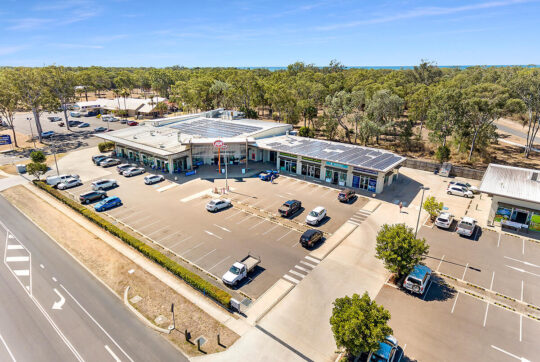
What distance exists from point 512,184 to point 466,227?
11083mm

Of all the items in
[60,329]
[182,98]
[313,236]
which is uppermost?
[182,98]

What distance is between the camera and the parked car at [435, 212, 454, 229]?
40188 millimetres

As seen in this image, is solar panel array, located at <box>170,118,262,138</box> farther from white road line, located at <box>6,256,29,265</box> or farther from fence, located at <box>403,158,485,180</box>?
white road line, located at <box>6,256,29,265</box>

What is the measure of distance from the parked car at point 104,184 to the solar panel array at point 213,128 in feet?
70.6

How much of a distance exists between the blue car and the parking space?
38.9 metres

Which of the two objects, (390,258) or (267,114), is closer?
(390,258)

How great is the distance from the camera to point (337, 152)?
190 feet

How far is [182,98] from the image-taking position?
377 ft

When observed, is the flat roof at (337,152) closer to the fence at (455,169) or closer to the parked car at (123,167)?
the fence at (455,169)

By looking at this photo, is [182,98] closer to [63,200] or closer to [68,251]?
[63,200]

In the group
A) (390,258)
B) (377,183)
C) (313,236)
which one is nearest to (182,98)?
(377,183)

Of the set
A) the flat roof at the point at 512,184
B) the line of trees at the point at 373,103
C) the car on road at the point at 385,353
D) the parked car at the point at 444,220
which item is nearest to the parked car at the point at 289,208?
the parked car at the point at 444,220

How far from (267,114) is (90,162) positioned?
247ft

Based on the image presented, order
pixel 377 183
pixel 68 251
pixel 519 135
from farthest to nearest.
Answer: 1. pixel 519 135
2. pixel 377 183
3. pixel 68 251
